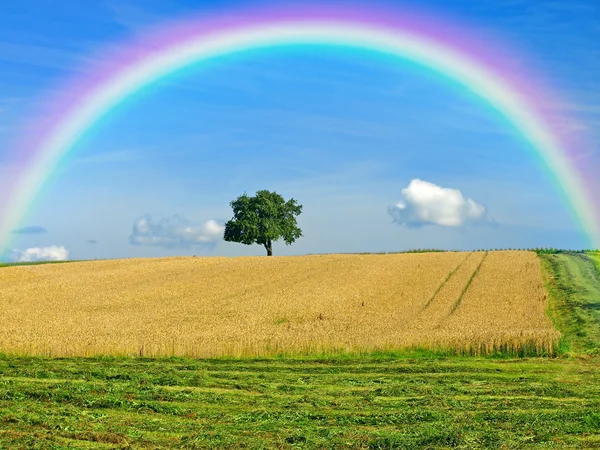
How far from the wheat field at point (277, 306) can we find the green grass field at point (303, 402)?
1.45m

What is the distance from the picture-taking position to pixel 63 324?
3023cm

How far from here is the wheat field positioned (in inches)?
986

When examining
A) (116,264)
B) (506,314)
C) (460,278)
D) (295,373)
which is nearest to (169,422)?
(295,373)

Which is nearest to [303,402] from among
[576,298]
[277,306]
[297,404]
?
Result: [297,404]

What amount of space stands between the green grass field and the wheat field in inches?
57.1

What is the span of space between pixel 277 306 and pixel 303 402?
19100 mm

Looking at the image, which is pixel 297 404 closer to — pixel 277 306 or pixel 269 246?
pixel 277 306

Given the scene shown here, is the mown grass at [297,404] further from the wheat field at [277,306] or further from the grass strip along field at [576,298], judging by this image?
the grass strip along field at [576,298]

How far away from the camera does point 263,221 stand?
79.9 meters

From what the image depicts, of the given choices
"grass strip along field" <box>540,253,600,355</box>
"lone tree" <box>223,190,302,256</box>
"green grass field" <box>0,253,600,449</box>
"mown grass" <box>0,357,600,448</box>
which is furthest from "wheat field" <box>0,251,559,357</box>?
"lone tree" <box>223,190,302,256</box>

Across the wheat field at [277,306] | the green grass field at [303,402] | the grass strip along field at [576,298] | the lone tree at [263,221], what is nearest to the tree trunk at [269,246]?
the lone tree at [263,221]

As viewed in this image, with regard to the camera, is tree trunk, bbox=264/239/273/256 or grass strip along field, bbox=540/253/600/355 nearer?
grass strip along field, bbox=540/253/600/355

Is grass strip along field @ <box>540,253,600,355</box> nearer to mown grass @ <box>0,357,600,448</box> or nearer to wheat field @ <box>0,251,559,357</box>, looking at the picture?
wheat field @ <box>0,251,559,357</box>

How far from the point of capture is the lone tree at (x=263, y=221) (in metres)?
79.6
